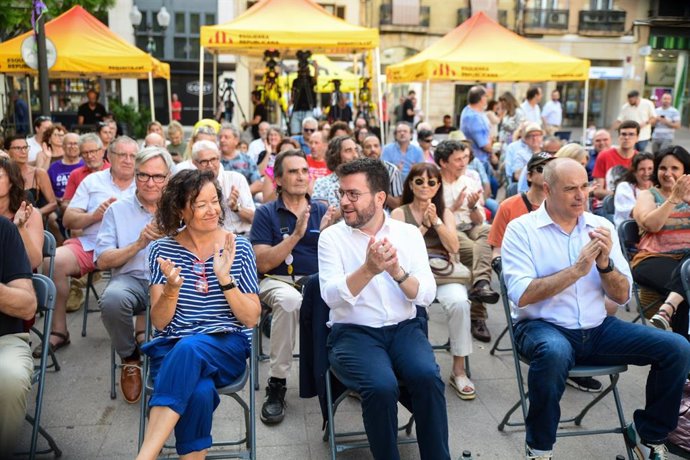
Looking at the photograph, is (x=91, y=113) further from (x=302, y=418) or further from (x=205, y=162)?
(x=302, y=418)

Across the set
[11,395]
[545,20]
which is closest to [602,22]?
[545,20]

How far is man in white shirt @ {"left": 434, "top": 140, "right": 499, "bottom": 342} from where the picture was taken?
191 inches

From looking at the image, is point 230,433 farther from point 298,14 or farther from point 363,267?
point 298,14

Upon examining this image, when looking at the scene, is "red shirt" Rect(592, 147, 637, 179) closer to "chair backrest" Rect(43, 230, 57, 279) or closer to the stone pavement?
the stone pavement

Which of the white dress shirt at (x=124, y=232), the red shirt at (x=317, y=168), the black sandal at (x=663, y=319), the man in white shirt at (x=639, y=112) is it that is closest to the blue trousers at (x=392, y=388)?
the white dress shirt at (x=124, y=232)

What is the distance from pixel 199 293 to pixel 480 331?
2616 millimetres

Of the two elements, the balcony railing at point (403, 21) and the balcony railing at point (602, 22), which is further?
the balcony railing at point (602, 22)

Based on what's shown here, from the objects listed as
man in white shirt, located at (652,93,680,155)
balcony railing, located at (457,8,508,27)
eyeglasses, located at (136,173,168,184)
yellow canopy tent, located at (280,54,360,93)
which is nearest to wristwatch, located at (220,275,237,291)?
eyeglasses, located at (136,173,168,184)

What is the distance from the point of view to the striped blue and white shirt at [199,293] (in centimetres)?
307

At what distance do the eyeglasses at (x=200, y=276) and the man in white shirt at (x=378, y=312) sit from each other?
0.58 m

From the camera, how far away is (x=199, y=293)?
3.09m

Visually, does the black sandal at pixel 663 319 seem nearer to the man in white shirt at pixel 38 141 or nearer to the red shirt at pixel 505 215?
the red shirt at pixel 505 215

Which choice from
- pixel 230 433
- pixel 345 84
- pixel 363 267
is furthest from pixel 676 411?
pixel 345 84

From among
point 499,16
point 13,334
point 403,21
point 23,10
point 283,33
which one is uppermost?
point 499,16
